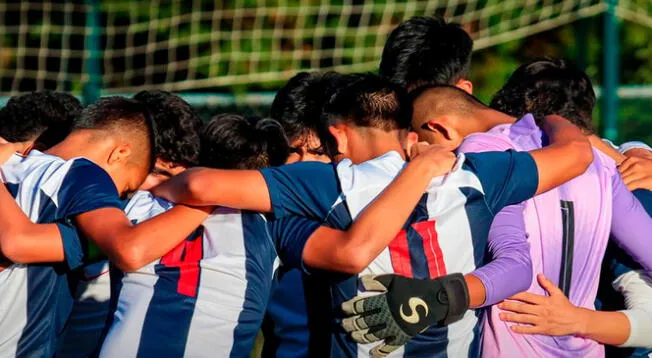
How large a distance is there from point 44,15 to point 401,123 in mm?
6143

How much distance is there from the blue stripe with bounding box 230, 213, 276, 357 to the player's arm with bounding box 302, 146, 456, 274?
219 mm

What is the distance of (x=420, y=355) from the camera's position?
10.4 feet

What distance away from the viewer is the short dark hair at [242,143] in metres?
3.49

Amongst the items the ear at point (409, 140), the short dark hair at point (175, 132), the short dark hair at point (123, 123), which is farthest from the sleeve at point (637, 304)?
the short dark hair at point (123, 123)

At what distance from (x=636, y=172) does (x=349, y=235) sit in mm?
1181

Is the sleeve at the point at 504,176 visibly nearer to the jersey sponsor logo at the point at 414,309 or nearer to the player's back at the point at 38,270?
the jersey sponsor logo at the point at 414,309

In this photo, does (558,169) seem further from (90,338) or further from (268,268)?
(90,338)

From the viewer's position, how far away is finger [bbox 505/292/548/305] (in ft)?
10.8

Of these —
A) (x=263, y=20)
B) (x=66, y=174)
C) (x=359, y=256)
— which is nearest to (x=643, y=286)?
(x=359, y=256)

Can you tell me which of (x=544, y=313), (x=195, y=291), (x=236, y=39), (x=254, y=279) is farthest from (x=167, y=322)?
(x=236, y=39)

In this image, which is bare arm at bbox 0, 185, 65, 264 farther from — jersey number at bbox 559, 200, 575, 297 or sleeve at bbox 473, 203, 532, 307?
jersey number at bbox 559, 200, 575, 297

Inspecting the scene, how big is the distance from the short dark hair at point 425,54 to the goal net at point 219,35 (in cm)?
428

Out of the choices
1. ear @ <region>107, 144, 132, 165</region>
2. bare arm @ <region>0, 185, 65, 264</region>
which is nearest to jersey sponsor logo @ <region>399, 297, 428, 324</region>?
bare arm @ <region>0, 185, 65, 264</region>

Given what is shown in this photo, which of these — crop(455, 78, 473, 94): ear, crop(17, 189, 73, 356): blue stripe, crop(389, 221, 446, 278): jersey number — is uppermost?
crop(455, 78, 473, 94): ear
